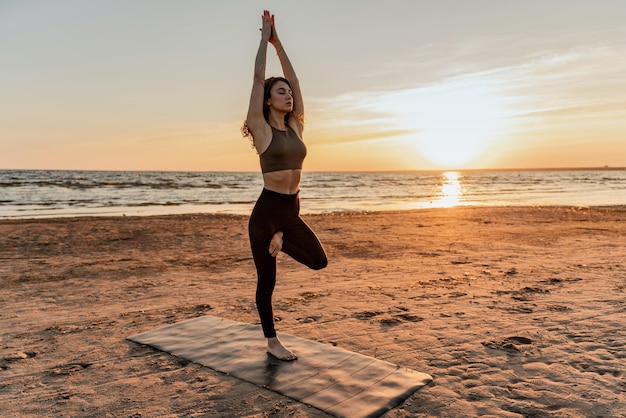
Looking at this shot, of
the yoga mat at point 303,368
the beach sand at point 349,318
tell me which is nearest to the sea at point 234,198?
the beach sand at point 349,318

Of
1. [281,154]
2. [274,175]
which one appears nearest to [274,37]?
[281,154]

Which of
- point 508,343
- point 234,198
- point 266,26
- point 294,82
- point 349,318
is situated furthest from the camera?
point 234,198

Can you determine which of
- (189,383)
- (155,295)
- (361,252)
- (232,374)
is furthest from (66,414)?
(361,252)

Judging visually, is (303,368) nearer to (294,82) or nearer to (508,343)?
(508,343)

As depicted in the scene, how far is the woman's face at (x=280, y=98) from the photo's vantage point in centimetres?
415

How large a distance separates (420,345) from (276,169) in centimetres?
234

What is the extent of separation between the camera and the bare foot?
169 inches

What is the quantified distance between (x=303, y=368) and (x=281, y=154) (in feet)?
6.41

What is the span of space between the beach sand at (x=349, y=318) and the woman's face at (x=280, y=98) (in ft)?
8.10

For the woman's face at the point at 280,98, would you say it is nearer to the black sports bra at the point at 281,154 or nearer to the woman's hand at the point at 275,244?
A: the black sports bra at the point at 281,154

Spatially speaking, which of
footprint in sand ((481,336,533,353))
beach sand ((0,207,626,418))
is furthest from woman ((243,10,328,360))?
footprint in sand ((481,336,533,353))

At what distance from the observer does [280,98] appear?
13.6 ft

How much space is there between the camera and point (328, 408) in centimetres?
336

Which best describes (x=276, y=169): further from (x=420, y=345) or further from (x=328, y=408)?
(x=420, y=345)
